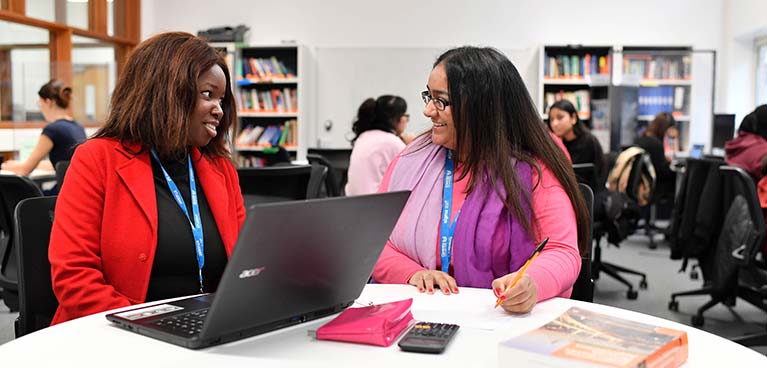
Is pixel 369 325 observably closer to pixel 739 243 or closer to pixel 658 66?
pixel 739 243

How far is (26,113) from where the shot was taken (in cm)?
630

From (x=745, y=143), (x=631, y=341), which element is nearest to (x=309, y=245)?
(x=631, y=341)

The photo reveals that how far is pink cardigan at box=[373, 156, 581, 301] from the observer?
1.79 m

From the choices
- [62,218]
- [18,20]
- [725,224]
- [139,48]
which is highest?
[18,20]

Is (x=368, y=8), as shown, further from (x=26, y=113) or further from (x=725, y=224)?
(x=725, y=224)

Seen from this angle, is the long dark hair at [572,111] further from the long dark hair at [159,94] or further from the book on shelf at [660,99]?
the long dark hair at [159,94]

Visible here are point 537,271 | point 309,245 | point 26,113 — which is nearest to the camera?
point 309,245

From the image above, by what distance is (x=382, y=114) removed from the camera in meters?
4.84

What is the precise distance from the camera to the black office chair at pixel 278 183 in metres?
3.30

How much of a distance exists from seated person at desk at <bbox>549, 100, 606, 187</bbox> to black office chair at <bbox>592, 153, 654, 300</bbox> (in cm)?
39

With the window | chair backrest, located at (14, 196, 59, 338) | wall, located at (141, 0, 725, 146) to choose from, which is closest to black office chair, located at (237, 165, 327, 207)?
chair backrest, located at (14, 196, 59, 338)

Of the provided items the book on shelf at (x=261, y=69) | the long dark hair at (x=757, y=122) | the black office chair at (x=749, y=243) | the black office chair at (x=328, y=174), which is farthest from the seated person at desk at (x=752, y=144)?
the book on shelf at (x=261, y=69)

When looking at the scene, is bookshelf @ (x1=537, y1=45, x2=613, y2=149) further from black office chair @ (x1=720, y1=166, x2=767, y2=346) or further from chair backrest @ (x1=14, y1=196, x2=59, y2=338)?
chair backrest @ (x1=14, y1=196, x2=59, y2=338)

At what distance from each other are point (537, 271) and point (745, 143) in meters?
3.60
